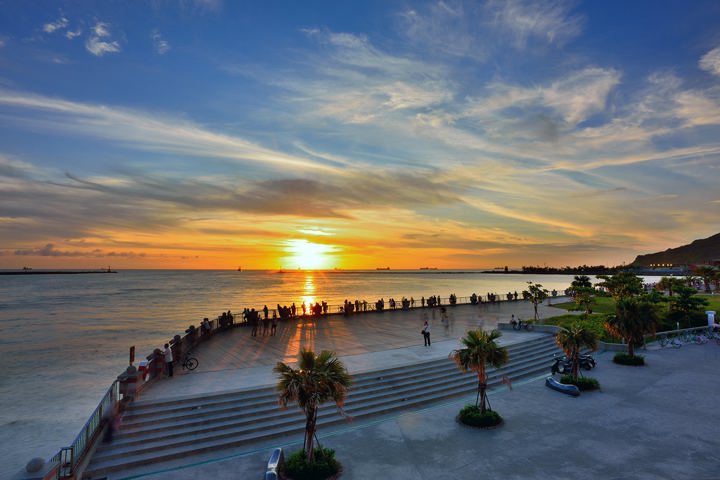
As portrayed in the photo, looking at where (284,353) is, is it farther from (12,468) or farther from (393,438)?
(12,468)

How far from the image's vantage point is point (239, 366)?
74.2 ft

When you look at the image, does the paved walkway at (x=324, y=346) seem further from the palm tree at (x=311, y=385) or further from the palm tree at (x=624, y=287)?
the palm tree at (x=624, y=287)

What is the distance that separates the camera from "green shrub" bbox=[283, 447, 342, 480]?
12.6m

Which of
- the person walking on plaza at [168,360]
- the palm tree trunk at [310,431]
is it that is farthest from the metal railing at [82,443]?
the palm tree trunk at [310,431]

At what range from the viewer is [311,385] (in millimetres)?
12508

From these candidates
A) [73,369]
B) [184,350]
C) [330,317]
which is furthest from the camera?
[330,317]

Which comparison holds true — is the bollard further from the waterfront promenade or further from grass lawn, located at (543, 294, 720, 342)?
grass lawn, located at (543, 294, 720, 342)

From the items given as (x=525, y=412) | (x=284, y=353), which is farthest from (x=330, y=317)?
(x=525, y=412)

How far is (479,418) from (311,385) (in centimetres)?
841

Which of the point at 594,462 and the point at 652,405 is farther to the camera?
the point at 652,405

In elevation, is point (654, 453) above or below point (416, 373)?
below

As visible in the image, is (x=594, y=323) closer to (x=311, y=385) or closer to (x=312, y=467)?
(x=312, y=467)

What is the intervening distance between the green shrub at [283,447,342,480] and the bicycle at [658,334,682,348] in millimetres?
33146

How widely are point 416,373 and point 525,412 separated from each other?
5.77 m
